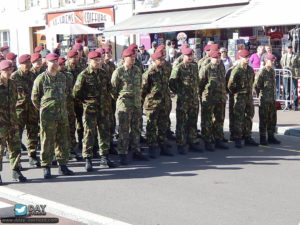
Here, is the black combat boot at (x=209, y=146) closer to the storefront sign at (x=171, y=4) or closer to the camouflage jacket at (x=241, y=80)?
the camouflage jacket at (x=241, y=80)

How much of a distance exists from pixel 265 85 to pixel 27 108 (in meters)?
4.74

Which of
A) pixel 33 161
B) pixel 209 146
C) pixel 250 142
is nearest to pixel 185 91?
pixel 209 146

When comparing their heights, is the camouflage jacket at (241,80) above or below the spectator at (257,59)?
below

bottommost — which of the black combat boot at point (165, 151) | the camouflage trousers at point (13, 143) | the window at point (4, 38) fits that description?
the black combat boot at point (165, 151)

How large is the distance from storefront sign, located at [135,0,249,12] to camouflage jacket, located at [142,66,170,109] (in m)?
11.4

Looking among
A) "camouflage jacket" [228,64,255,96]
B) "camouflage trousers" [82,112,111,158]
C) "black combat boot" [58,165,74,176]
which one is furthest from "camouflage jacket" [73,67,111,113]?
"camouflage jacket" [228,64,255,96]

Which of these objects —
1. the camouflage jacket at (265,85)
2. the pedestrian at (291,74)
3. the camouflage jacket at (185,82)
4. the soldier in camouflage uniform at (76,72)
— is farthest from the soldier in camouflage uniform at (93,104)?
the pedestrian at (291,74)

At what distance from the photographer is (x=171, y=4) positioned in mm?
23297

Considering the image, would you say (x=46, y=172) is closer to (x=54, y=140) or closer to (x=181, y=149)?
(x=54, y=140)

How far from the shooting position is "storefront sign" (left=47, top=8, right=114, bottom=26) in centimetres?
2656

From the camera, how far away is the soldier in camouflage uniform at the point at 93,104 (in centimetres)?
927

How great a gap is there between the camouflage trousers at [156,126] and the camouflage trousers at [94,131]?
950 millimetres

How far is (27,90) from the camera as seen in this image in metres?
9.72

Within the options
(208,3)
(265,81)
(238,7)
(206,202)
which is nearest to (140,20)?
(208,3)
